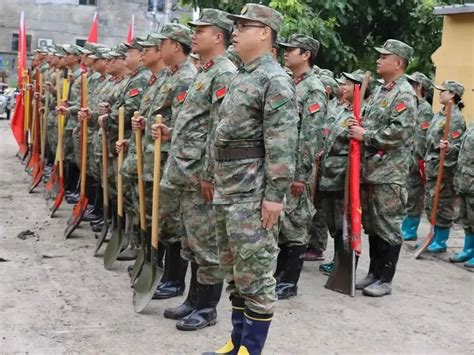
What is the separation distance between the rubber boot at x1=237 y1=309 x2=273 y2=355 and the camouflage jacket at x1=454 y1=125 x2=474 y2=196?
13.7 ft

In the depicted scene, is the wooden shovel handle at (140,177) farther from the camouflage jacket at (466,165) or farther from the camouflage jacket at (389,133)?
the camouflage jacket at (466,165)

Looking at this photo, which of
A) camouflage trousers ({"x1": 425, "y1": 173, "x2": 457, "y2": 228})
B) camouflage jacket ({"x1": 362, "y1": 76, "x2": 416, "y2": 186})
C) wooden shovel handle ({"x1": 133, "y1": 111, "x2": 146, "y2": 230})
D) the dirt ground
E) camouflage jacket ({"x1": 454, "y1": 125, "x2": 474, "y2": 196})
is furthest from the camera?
camouflage trousers ({"x1": 425, "y1": 173, "x2": 457, "y2": 228})

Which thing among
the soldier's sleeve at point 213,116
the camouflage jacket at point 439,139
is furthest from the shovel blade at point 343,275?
the camouflage jacket at point 439,139

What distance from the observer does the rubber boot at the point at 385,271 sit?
6195mm

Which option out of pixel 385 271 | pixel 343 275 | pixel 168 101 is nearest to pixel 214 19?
pixel 168 101

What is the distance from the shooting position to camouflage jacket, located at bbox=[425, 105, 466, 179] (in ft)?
27.0

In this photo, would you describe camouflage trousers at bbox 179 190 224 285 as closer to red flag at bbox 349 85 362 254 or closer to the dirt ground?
the dirt ground

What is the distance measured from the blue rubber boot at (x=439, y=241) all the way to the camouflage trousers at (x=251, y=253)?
15.2ft

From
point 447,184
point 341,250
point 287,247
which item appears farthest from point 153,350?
point 447,184

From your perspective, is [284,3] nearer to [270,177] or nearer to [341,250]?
[341,250]

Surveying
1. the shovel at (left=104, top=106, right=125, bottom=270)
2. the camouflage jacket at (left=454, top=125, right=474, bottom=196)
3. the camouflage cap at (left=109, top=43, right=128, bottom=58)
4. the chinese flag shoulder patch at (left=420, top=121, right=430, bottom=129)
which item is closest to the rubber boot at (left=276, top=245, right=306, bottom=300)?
the shovel at (left=104, top=106, right=125, bottom=270)

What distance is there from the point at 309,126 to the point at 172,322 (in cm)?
192

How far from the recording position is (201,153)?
503 centimetres

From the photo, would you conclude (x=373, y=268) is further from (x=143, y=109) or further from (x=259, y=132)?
(x=259, y=132)
